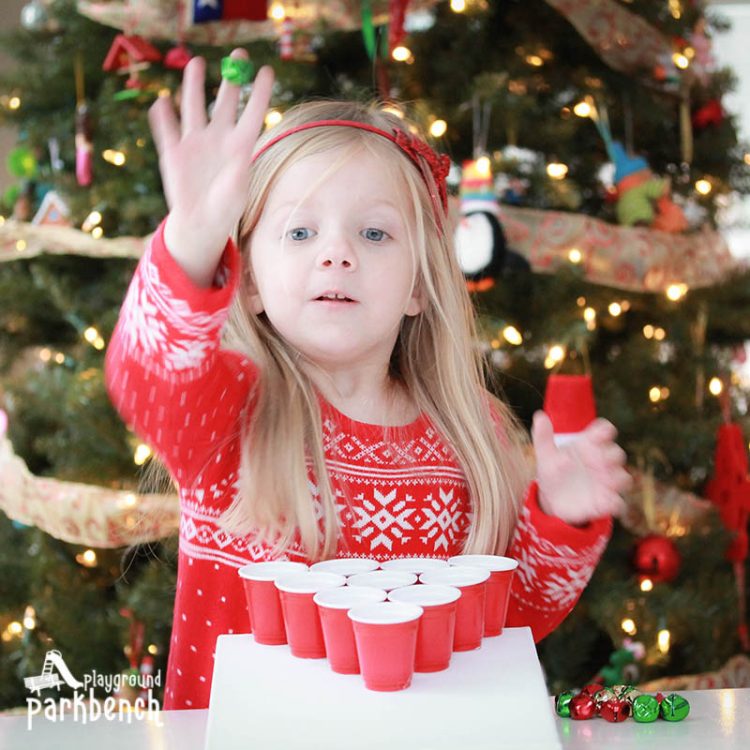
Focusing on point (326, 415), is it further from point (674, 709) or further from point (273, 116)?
point (273, 116)

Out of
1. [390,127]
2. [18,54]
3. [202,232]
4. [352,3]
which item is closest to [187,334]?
[202,232]

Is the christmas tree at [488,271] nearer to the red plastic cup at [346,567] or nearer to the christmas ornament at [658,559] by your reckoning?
the christmas ornament at [658,559]

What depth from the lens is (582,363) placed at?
2207mm

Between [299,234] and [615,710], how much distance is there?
516 millimetres

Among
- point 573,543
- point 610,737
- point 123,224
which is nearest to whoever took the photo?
point 610,737

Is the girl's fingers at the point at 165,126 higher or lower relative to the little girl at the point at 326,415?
higher

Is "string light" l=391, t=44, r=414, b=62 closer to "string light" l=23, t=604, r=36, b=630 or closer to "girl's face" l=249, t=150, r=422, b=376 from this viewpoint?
"girl's face" l=249, t=150, r=422, b=376

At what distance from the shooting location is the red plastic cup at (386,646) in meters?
0.63

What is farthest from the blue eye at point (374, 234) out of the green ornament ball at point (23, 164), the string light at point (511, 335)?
the green ornament ball at point (23, 164)

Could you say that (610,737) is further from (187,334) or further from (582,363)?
(582,363)

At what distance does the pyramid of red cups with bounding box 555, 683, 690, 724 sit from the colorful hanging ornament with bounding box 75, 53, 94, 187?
1.79m

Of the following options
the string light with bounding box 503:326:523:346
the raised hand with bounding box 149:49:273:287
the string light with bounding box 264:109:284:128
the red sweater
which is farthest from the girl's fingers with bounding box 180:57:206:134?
the string light with bounding box 503:326:523:346

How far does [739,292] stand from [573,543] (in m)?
1.66

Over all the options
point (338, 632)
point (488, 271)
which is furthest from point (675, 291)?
point (338, 632)
